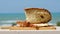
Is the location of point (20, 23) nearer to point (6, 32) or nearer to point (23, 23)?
point (23, 23)

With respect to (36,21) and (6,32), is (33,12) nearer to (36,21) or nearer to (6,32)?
(36,21)

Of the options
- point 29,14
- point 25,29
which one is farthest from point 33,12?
point 25,29

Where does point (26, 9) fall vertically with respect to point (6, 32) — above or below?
above

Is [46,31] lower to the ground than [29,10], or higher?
lower

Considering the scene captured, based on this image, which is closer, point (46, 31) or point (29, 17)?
point (46, 31)

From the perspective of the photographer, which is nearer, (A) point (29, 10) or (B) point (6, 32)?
(B) point (6, 32)
